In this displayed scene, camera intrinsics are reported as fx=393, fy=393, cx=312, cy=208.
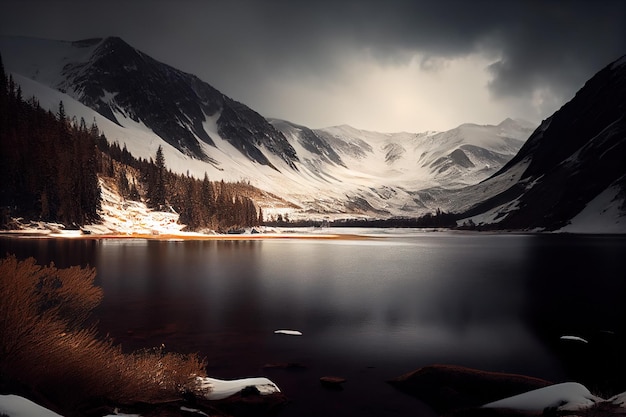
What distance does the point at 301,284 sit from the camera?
39.5 m

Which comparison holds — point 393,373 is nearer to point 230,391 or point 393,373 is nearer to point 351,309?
point 230,391

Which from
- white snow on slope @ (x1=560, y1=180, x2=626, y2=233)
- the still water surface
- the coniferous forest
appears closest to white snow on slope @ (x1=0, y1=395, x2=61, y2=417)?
the still water surface

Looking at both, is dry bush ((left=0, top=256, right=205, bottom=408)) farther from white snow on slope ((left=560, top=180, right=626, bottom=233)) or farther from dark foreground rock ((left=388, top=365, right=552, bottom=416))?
white snow on slope ((left=560, top=180, right=626, bottom=233))

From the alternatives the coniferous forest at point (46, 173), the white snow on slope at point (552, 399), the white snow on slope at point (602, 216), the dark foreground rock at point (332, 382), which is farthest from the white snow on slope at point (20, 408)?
the white snow on slope at point (602, 216)

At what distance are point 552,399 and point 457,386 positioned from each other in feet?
9.61

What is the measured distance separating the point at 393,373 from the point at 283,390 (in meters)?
4.65

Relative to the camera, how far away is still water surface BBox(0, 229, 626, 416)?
627 inches

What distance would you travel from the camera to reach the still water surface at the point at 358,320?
1592cm

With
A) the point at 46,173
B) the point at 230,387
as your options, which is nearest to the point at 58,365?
the point at 230,387

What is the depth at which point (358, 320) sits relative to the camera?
81.7ft

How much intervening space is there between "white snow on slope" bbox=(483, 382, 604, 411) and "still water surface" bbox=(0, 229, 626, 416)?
2996mm

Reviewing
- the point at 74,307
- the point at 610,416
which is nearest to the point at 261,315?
the point at 74,307

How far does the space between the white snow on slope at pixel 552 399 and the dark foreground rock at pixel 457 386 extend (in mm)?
965

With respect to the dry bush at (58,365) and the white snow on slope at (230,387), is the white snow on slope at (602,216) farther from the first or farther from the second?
the dry bush at (58,365)
